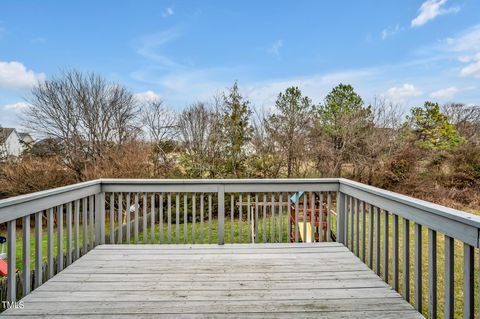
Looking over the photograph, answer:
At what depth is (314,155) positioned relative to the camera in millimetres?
9492

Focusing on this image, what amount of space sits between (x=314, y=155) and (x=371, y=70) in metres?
3.66

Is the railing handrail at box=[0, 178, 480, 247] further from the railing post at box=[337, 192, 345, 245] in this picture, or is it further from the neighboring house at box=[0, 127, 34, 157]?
the neighboring house at box=[0, 127, 34, 157]

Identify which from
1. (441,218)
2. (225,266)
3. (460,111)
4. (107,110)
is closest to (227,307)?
(225,266)

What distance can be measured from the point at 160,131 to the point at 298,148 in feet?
17.2

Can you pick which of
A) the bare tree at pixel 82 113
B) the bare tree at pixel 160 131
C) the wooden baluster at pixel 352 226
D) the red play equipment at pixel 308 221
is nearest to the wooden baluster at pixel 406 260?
the wooden baluster at pixel 352 226

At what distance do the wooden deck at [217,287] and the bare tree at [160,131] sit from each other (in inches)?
268

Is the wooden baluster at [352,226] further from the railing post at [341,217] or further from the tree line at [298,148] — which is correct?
the tree line at [298,148]

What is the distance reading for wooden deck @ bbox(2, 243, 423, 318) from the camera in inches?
80.3

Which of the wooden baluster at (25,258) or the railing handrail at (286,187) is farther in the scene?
the wooden baluster at (25,258)

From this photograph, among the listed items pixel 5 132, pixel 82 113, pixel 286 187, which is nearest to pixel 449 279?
pixel 286 187

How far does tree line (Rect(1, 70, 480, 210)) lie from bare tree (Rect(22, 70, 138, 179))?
779 mm

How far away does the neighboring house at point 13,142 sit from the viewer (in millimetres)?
10797

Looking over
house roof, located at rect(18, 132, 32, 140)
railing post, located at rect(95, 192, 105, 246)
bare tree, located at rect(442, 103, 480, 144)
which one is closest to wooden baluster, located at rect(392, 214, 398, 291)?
railing post, located at rect(95, 192, 105, 246)

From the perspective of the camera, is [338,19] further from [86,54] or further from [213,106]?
[86,54]
